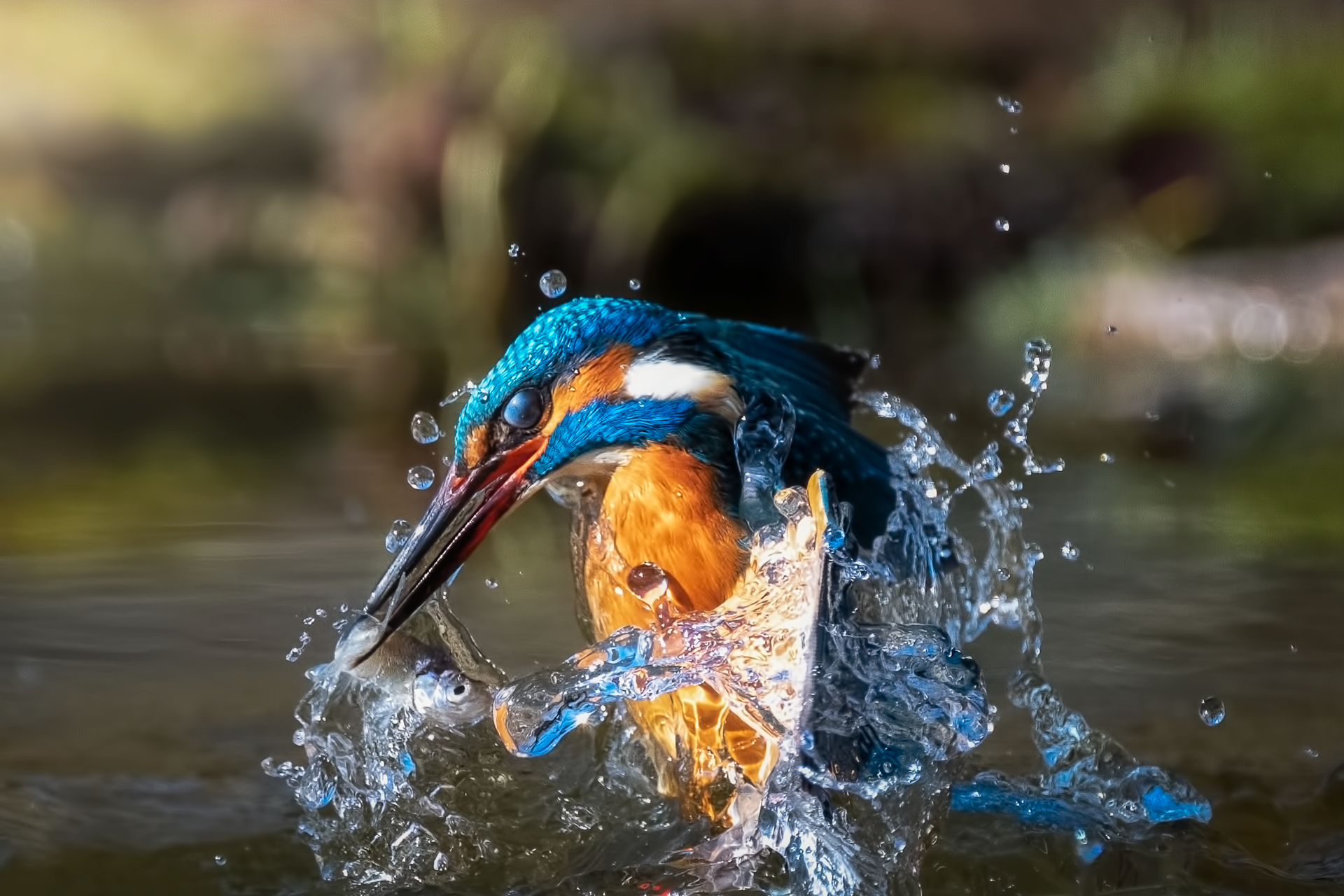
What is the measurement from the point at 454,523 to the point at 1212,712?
40.2 inches

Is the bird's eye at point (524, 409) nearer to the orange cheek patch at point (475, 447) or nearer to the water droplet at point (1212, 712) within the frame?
the orange cheek patch at point (475, 447)

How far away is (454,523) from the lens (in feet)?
5.00

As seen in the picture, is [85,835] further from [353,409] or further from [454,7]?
[454,7]

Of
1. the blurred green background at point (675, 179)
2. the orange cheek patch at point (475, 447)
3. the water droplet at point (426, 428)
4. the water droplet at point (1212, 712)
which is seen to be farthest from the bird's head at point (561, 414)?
the blurred green background at point (675, 179)

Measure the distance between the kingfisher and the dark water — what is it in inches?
10.5

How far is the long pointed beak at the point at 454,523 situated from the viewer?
59.2 inches

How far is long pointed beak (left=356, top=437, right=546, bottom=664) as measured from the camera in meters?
1.50

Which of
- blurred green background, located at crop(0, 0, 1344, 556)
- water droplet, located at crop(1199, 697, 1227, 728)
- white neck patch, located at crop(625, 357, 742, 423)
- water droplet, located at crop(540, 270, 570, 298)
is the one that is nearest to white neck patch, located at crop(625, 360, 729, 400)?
white neck patch, located at crop(625, 357, 742, 423)

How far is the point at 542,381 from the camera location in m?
1.49

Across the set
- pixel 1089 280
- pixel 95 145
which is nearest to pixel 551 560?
pixel 1089 280

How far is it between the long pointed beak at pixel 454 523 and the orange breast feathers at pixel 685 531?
12 centimetres

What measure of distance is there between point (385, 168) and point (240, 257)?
77 centimetres

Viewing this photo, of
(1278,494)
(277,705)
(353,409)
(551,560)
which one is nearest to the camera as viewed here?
(277,705)

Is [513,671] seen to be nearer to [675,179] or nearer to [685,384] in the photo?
[685,384]
